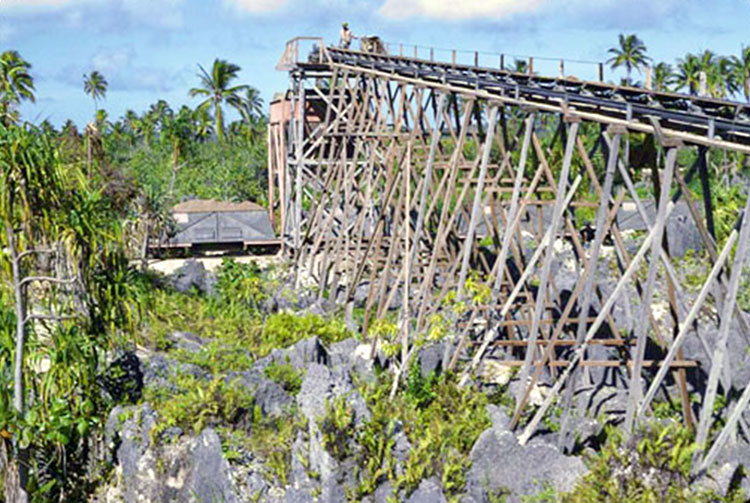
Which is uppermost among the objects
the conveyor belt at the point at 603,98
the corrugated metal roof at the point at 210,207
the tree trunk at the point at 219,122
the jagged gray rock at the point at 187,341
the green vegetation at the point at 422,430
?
the tree trunk at the point at 219,122

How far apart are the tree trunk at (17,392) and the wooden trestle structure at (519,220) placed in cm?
678

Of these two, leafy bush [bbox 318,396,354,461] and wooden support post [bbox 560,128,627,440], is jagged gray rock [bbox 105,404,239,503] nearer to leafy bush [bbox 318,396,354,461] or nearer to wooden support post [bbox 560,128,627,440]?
leafy bush [bbox 318,396,354,461]

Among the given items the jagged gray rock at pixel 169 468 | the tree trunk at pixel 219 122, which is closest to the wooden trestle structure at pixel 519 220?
the jagged gray rock at pixel 169 468

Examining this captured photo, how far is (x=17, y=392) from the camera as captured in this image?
1147 centimetres

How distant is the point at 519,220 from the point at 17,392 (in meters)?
8.36

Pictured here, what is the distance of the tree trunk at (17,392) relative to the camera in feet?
37.1

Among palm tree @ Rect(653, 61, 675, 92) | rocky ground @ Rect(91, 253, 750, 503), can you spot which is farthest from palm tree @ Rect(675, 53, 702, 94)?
rocky ground @ Rect(91, 253, 750, 503)

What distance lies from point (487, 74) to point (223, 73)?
32.0 metres

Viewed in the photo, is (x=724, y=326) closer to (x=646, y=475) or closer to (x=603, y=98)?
(x=646, y=475)

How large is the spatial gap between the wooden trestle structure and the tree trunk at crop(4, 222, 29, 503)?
6.78 meters

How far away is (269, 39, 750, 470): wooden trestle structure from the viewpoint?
469 inches

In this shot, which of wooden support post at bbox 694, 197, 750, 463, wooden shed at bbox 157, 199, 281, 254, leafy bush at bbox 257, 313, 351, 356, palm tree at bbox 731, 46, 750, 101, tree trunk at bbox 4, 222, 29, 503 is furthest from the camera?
palm tree at bbox 731, 46, 750, 101

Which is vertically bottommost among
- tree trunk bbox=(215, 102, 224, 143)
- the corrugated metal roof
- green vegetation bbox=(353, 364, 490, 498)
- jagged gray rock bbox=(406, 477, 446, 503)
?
jagged gray rock bbox=(406, 477, 446, 503)

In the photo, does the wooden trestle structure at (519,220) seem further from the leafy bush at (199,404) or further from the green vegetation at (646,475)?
the leafy bush at (199,404)
